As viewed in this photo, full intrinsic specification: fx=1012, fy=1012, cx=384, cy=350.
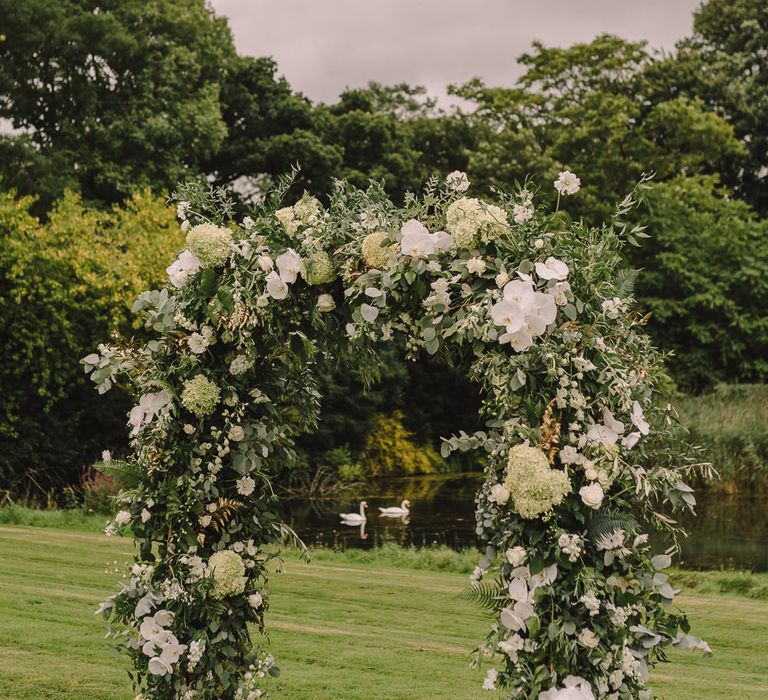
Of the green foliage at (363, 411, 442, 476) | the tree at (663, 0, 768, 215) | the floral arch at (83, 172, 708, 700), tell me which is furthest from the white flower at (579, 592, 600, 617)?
the tree at (663, 0, 768, 215)

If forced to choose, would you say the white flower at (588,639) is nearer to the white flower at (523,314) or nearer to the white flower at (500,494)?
the white flower at (500,494)

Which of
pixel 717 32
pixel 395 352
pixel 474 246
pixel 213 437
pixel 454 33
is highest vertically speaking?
pixel 717 32

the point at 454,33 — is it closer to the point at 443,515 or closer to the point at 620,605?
the point at 443,515

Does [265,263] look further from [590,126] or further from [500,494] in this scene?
[590,126]

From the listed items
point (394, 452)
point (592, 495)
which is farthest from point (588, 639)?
point (394, 452)

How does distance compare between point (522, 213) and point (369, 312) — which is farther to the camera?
point (369, 312)

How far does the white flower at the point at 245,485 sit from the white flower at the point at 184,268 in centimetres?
105

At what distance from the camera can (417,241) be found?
457 cm

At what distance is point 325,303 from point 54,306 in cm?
1506

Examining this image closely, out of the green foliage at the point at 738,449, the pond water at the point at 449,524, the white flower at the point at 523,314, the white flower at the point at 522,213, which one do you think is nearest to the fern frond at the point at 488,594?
the white flower at the point at 523,314

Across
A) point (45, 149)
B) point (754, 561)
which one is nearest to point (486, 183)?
point (45, 149)

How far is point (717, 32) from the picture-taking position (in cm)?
4306

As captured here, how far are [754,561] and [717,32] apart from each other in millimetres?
34047

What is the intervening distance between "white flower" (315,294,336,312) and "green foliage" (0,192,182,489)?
535 inches
